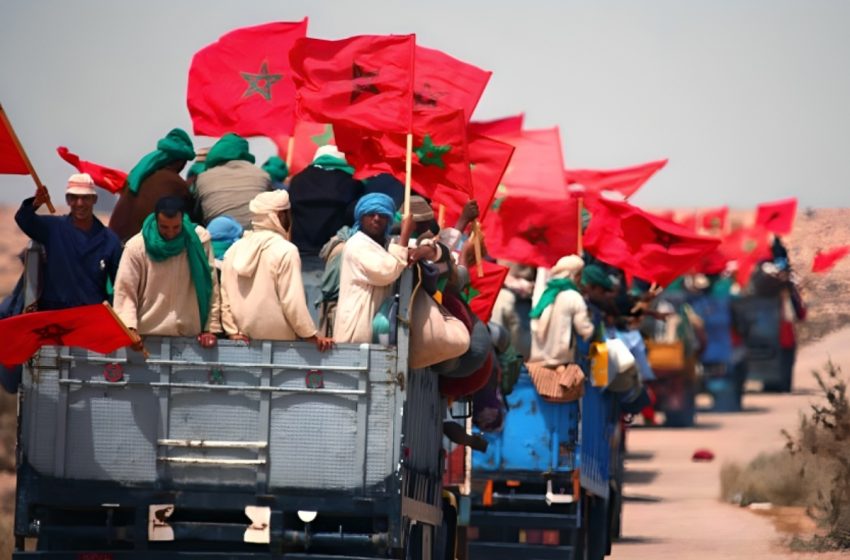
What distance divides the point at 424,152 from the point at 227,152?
1378 mm

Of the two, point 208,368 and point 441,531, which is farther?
point 441,531

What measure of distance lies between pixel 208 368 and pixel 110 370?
50cm

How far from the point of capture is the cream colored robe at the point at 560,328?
1716 cm

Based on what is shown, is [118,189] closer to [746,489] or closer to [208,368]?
[208,368]

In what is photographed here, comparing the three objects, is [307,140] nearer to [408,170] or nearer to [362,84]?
[362,84]

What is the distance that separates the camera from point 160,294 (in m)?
12.1

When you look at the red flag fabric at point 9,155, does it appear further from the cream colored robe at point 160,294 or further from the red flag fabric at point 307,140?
the red flag fabric at point 307,140

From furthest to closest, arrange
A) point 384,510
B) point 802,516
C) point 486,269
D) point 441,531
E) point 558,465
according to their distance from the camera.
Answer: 1. point 802,516
2. point 558,465
3. point 486,269
4. point 441,531
5. point 384,510

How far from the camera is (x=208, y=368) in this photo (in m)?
11.7

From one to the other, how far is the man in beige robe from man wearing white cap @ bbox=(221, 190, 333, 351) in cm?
11

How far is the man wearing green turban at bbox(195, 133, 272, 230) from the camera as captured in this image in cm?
1420

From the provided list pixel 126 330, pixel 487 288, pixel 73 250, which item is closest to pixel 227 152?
pixel 487 288

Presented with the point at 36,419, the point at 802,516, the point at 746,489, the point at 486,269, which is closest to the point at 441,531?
the point at 486,269

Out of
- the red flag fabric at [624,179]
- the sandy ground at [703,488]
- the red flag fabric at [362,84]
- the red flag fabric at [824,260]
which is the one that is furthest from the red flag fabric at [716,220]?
the red flag fabric at [362,84]
